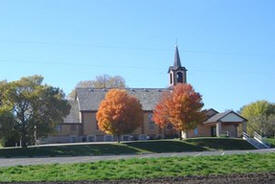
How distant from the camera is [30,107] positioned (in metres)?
64.1

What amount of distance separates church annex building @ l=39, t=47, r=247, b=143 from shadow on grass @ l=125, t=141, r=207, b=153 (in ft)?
53.7

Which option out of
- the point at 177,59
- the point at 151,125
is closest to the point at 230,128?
the point at 151,125

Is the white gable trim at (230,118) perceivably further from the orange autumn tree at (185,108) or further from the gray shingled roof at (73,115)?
the gray shingled roof at (73,115)

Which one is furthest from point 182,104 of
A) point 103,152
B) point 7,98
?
point 7,98

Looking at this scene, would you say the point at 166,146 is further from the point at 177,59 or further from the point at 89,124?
the point at 177,59

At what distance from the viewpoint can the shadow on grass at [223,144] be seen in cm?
6250

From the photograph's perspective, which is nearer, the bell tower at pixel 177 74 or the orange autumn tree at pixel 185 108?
the orange autumn tree at pixel 185 108

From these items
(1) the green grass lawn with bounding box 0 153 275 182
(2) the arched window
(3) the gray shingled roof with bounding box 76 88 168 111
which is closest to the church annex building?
(3) the gray shingled roof with bounding box 76 88 168 111

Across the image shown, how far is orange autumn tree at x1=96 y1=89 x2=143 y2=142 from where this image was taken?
218 ft

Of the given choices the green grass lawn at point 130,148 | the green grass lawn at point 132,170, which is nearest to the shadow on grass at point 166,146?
the green grass lawn at point 130,148

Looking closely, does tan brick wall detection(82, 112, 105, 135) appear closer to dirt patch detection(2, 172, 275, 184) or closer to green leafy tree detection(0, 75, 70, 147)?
green leafy tree detection(0, 75, 70, 147)

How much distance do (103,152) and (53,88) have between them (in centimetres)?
1355

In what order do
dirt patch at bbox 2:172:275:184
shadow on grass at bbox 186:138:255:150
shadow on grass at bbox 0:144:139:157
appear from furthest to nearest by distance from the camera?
shadow on grass at bbox 186:138:255:150, shadow on grass at bbox 0:144:139:157, dirt patch at bbox 2:172:275:184

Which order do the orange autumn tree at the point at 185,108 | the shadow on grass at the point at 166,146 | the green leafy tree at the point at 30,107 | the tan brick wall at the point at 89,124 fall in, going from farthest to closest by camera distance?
the tan brick wall at the point at 89,124 → the orange autumn tree at the point at 185,108 → the green leafy tree at the point at 30,107 → the shadow on grass at the point at 166,146
